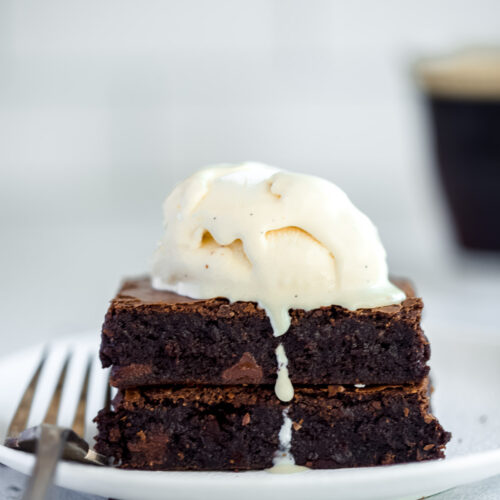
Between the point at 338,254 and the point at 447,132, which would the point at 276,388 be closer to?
the point at 338,254

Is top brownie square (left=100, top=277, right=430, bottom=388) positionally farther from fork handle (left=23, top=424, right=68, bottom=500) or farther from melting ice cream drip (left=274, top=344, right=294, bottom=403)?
fork handle (left=23, top=424, right=68, bottom=500)

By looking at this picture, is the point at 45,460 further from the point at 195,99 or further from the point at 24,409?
the point at 195,99

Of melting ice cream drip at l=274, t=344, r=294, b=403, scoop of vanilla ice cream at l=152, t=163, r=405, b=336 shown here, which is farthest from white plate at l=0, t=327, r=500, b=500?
scoop of vanilla ice cream at l=152, t=163, r=405, b=336

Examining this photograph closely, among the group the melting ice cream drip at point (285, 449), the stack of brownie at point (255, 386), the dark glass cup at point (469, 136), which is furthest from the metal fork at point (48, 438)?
the dark glass cup at point (469, 136)

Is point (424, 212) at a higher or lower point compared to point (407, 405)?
higher

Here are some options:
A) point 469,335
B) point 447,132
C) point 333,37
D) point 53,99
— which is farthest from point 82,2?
point 469,335
